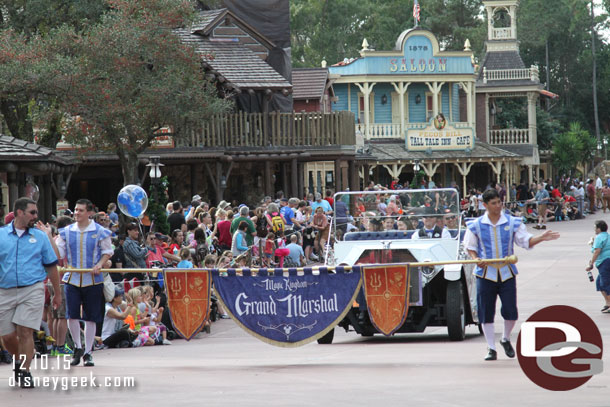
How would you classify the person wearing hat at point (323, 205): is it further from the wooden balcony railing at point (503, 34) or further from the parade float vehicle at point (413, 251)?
the wooden balcony railing at point (503, 34)

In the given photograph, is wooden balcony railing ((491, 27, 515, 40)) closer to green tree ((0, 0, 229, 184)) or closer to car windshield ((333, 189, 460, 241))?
green tree ((0, 0, 229, 184))

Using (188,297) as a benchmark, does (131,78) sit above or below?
above

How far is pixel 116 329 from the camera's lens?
1564cm

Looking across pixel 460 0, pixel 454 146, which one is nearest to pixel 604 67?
pixel 460 0

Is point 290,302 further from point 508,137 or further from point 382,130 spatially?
point 508,137

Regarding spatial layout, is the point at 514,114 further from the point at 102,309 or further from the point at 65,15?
the point at 102,309

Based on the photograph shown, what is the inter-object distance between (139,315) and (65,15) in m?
18.0

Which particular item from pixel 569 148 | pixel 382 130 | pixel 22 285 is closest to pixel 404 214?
pixel 22 285

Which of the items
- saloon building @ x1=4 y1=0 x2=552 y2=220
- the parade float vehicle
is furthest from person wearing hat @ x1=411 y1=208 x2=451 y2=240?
saloon building @ x1=4 y1=0 x2=552 y2=220

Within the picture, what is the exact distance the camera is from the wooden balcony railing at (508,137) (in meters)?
59.3

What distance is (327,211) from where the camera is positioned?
99.7 ft

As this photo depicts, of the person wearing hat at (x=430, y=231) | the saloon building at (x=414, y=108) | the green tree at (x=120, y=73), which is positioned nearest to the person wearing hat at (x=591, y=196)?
the saloon building at (x=414, y=108)

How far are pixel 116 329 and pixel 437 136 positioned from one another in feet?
129

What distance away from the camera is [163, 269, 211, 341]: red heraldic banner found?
1245cm
